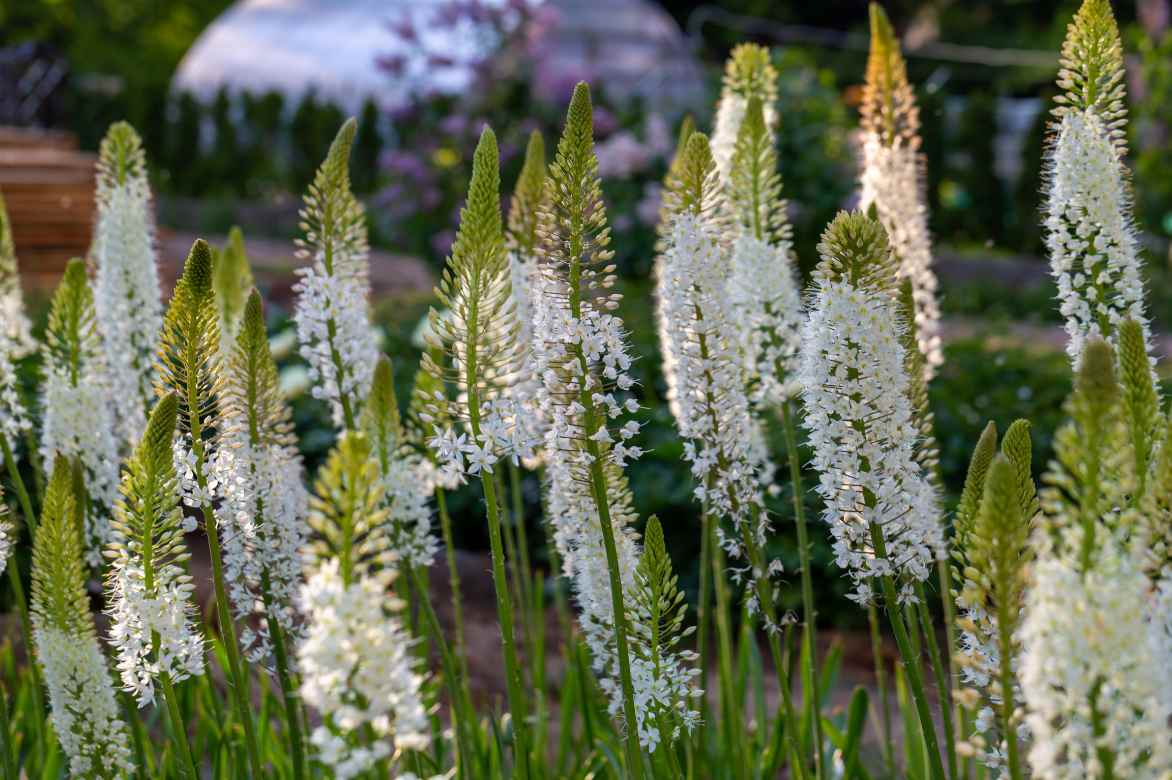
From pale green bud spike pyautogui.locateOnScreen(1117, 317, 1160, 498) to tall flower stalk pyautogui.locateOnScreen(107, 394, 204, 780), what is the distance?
158 cm

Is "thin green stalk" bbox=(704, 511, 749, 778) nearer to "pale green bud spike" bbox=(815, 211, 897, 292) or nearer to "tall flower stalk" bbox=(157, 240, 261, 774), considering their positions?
"pale green bud spike" bbox=(815, 211, 897, 292)

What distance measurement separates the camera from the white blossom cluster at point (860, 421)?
2.43 metres

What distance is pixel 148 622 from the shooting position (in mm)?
2555

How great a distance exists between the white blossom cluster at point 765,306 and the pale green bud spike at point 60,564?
1.72m

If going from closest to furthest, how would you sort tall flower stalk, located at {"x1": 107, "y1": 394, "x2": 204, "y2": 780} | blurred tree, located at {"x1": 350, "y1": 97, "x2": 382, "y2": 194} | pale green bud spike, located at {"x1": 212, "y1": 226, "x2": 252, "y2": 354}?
tall flower stalk, located at {"x1": 107, "y1": 394, "x2": 204, "y2": 780} < pale green bud spike, located at {"x1": 212, "y1": 226, "x2": 252, "y2": 354} < blurred tree, located at {"x1": 350, "y1": 97, "x2": 382, "y2": 194}

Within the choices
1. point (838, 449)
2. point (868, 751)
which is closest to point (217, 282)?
point (838, 449)

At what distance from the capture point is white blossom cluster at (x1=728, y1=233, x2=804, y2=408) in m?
3.57

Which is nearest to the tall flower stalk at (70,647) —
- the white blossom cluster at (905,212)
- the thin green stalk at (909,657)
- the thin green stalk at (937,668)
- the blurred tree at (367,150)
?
the thin green stalk at (909,657)

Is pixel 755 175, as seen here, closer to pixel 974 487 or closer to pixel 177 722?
pixel 974 487

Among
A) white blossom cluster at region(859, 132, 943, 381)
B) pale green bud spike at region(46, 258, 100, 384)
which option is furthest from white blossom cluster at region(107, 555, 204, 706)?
white blossom cluster at region(859, 132, 943, 381)

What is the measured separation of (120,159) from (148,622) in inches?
76.9

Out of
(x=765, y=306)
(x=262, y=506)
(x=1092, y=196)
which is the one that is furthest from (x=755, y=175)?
(x=262, y=506)

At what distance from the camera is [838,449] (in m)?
2.47

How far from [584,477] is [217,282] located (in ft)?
5.47
